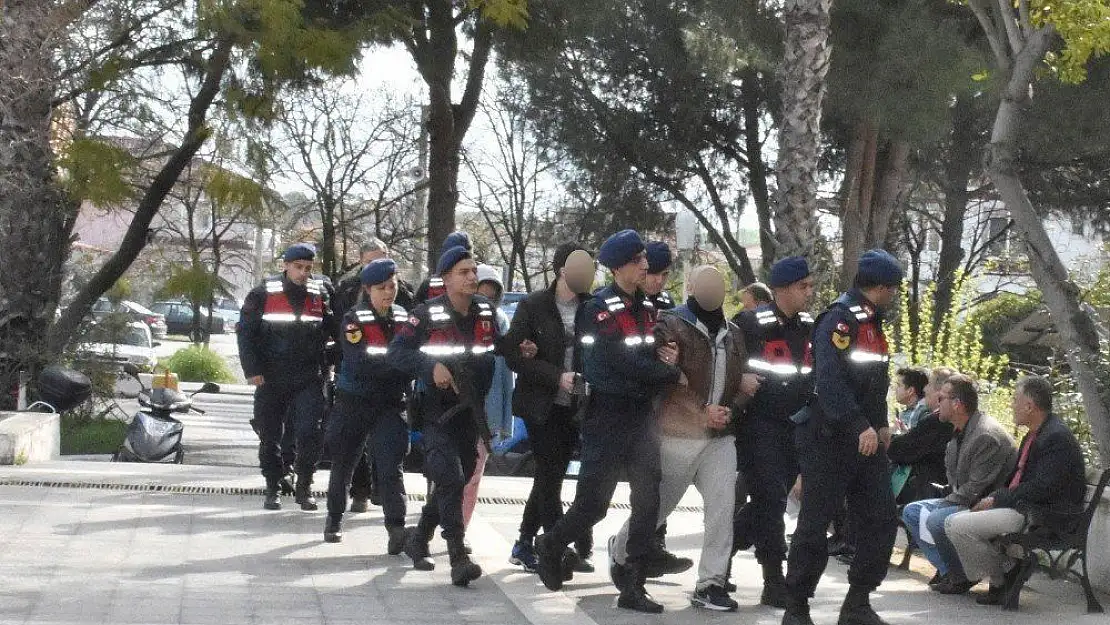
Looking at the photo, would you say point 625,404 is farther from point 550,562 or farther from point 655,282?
point 655,282

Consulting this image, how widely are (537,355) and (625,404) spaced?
0.93 m

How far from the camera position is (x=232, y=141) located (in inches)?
680

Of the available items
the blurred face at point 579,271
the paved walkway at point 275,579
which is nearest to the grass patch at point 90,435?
the paved walkway at point 275,579

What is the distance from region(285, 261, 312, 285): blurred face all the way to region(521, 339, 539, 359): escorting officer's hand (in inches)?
104

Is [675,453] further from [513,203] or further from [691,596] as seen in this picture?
[513,203]

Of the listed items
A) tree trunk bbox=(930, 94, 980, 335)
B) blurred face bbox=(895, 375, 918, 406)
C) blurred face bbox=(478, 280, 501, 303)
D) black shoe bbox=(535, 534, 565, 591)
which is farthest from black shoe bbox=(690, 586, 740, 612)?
tree trunk bbox=(930, 94, 980, 335)

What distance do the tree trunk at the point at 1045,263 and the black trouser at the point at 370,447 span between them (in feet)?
14.5

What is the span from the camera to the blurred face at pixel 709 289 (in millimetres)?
8031

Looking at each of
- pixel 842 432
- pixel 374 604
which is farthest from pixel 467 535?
pixel 842 432

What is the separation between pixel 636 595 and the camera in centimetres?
796

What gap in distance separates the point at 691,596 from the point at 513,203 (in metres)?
31.4

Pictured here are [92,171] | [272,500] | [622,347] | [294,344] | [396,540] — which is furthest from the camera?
[92,171]

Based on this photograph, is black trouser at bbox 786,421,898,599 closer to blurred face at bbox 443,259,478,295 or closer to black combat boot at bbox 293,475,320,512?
blurred face at bbox 443,259,478,295

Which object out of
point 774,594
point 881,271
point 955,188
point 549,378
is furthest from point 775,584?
point 955,188
